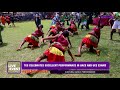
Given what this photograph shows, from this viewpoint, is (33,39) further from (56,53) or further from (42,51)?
(56,53)

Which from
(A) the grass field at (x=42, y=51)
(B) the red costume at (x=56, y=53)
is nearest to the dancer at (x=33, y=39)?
(A) the grass field at (x=42, y=51)

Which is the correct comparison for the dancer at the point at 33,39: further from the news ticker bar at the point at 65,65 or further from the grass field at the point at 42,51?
the news ticker bar at the point at 65,65

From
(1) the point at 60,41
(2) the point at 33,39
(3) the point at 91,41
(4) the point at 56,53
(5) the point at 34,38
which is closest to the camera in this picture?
(4) the point at 56,53

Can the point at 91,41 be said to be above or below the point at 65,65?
above

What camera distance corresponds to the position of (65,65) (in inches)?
252

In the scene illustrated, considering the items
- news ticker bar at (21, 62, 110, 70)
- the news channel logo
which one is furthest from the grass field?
→ news ticker bar at (21, 62, 110, 70)

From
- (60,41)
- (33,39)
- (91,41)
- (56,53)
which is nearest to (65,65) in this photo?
(56,53)

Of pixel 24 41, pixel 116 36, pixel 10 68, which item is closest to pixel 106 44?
pixel 116 36

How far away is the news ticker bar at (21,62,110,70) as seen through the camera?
6.35m

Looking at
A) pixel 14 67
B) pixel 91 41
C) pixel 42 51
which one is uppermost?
pixel 91 41

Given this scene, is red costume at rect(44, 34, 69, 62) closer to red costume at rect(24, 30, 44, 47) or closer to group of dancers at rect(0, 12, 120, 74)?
group of dancers at rect(0, 12, 120, 74)

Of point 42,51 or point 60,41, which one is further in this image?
point 42,51
